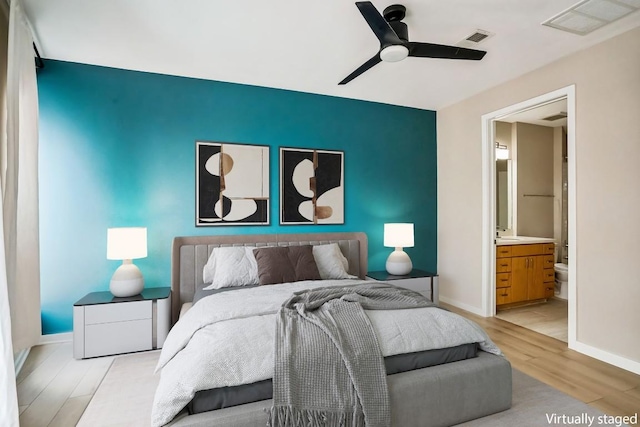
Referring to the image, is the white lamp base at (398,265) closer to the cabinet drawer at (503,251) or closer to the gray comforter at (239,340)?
the cabinet drawer at (503,251)

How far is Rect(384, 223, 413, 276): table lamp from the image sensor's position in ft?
13.3

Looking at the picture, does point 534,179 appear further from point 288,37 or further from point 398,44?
point 288,37

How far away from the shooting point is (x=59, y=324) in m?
3.21

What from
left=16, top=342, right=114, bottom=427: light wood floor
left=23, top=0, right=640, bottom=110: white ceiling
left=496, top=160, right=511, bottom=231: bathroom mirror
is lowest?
left=16, top=342, right=114, bottom=427: light wood floor

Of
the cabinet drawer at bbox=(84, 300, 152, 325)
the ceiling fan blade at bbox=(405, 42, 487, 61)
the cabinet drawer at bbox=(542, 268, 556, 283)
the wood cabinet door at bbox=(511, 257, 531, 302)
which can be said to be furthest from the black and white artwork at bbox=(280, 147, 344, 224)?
the cabinet drawer at bbox=(542, 268, 556, 283)

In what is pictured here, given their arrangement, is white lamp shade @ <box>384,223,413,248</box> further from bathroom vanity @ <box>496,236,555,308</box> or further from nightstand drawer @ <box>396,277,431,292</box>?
bathroom vanity @ <box>496,236,555,308</box>

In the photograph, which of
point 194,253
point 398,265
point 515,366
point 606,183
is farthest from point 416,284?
point 194,253

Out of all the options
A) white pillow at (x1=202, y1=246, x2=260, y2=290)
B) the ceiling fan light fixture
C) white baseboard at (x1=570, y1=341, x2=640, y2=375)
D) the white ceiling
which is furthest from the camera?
white pillow at (x1=202, y1=246, x2=260, y2=290)

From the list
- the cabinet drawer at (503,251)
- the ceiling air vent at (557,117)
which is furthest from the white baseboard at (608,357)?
the ceiling air vent at (557,117)

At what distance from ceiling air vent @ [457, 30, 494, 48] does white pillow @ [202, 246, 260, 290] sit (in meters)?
2.70

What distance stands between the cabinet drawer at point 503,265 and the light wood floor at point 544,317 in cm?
53

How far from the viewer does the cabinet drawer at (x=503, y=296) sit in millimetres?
4207

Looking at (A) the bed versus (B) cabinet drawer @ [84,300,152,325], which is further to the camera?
(B) cabinet drawer @ [84,300,152,325]

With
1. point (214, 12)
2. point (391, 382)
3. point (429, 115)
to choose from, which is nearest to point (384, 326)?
point (391, 382)
